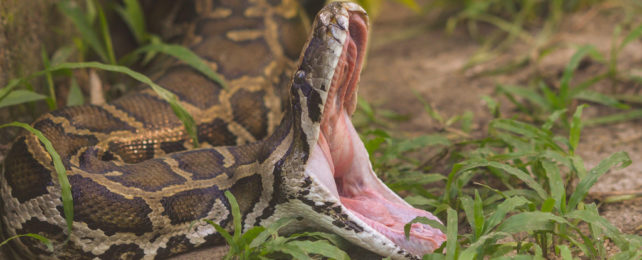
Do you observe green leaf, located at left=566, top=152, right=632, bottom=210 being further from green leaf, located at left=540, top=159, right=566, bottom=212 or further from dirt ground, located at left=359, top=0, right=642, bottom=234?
dirt ground, located at left=359, top=0, right=642, bottom=234

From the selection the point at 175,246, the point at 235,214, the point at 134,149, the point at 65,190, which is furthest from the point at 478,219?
the point at 134,149

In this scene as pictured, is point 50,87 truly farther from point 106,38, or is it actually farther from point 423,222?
point 423,222

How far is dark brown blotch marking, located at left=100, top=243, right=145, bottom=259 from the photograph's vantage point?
300cm

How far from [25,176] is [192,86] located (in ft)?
4.32

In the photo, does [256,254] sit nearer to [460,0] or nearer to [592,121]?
[592,121]

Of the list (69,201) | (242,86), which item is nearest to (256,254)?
(69,201)

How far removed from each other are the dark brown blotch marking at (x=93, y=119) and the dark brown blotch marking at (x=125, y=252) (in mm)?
778

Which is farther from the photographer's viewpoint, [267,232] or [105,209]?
[105,209]

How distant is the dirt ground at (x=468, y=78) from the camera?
12.0 ft

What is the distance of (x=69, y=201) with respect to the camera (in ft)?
9.12

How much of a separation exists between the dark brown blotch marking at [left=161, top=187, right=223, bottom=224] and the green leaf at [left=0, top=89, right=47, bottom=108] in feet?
3.31

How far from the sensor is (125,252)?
3.02 m

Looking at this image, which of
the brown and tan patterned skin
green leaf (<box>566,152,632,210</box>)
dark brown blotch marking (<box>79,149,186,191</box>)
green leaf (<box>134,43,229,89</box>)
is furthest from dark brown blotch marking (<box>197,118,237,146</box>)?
green leaf (<box>566,152,632,210</box>)

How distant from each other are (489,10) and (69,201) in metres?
5.23
